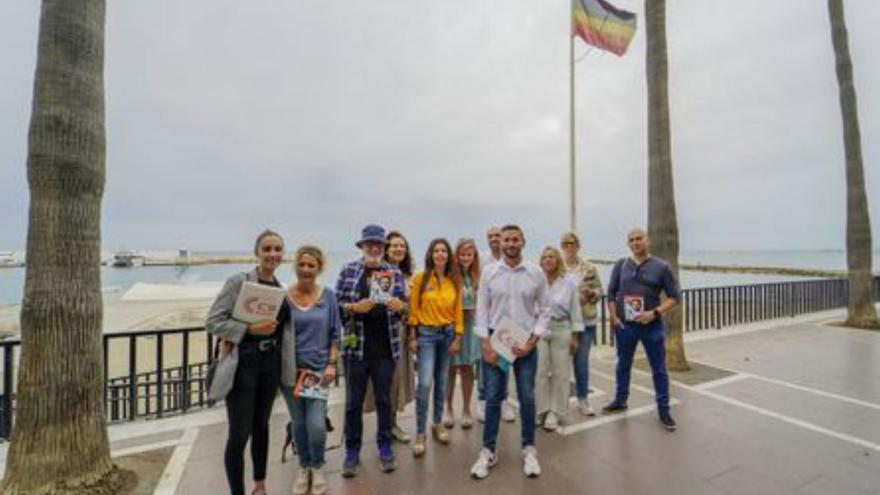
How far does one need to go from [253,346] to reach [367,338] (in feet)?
2.61

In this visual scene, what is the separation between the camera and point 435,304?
334cm

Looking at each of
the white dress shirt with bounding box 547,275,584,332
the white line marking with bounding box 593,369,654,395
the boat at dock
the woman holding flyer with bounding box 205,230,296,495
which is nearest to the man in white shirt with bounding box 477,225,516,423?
the white dress shirt with bounding box 547,275,584,332

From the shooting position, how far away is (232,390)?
8.01 ft

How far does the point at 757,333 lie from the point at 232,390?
Result: 31.6 ft

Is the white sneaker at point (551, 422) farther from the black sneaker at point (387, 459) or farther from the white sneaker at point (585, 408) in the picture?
the black sneaker at point (387, 459)

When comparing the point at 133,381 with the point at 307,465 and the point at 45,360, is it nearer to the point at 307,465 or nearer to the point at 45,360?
the point at 45,360

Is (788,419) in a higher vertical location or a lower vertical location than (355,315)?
lower

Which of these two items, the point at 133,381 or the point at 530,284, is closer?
the point at 530,284

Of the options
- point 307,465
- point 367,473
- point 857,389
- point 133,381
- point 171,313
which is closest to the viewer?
point 307,465

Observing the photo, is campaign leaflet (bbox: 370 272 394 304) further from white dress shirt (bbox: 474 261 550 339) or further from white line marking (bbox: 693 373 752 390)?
white line marking (bbox: 693 373 752 390)

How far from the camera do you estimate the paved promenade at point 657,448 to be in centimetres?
285

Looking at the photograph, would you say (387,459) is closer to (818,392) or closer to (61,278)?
(61,278)

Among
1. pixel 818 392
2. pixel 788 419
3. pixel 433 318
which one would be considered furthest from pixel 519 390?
pixel 818 392

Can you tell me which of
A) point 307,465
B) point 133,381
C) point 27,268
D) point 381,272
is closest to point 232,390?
point 307,465
